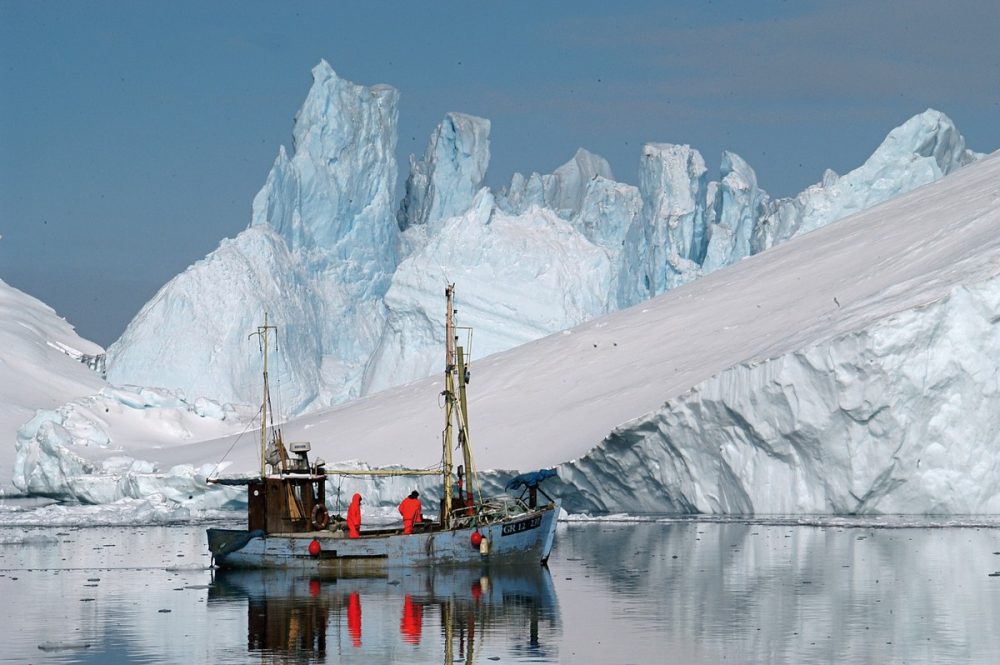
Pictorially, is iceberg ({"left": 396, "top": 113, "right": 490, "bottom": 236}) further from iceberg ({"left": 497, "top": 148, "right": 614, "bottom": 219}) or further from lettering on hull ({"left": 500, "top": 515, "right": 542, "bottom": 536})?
lettering on hull ({"left": 500, "top": 515, "right": 542, "bottom": 536})

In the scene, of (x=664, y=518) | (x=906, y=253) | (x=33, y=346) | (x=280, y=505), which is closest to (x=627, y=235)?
(x=33, y=346)

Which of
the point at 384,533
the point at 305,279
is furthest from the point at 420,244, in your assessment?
the point at 384,533

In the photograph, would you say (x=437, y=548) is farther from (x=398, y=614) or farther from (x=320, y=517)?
(x=398, y=614)

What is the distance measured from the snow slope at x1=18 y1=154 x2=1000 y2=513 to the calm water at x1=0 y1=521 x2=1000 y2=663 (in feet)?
6.95

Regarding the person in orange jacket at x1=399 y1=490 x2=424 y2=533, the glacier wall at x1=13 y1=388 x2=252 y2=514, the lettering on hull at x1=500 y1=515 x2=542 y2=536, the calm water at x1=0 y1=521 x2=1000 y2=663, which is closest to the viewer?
the calm water at x1=0 y1=521 x2=1000 y2=663

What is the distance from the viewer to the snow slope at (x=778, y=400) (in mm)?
27812

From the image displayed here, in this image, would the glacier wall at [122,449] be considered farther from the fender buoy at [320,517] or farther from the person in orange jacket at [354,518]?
the person in orange jacket at [354,518]

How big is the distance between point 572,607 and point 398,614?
194 cm

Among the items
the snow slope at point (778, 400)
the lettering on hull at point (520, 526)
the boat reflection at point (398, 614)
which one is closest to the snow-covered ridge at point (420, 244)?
the snow slope at point (778, 400)

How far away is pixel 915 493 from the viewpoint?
92.1ft

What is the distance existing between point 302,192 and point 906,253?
120 ft

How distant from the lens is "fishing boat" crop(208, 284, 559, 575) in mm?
22234

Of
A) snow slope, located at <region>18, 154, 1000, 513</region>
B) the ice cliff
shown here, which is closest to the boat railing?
snow slope, located at <region>18, 154, 1000, 513</region>

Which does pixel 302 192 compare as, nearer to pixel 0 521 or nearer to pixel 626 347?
pixel 626 347
